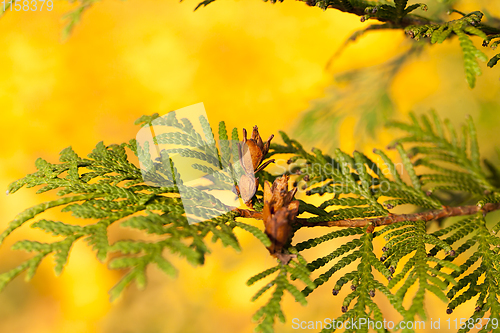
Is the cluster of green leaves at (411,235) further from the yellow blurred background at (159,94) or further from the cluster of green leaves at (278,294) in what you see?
the yellow blurred background at (159,94)

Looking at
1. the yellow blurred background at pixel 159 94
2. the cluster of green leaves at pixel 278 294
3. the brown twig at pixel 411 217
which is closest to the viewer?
the cluster of green leaves at pixel 278 294

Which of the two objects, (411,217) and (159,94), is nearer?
(411,217)

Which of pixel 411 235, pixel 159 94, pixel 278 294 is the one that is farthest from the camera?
pixel 159 94

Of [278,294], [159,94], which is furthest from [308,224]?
[159,94]

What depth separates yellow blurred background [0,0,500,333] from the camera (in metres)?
2.04

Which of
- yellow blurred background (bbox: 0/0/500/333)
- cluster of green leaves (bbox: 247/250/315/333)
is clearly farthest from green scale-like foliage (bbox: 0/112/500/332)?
yellow blurred background (bbox: 0/0/500/333)

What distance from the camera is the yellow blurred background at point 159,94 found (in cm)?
204

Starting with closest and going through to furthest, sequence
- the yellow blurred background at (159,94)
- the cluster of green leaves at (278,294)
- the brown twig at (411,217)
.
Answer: the cluster of green leaves at (278,294) → the brown twig at (411,217) → the yellow blurred background at (159,94)

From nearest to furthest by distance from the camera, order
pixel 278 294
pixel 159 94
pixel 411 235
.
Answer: pixel 278 294 < pixel 411 235 < pixel 159 94

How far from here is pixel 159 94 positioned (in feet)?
7.80

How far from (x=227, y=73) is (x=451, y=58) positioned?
58.7 inches

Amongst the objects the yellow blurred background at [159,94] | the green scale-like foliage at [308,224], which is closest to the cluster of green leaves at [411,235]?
the green scale-like foliage at [308,224]

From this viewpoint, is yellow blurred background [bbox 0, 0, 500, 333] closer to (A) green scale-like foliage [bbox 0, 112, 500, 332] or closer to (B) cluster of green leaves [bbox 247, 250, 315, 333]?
(A) green scale-like foliage [bbox 0, 112, 500, 332]

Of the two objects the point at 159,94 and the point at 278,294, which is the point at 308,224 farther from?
the point at 159,94
